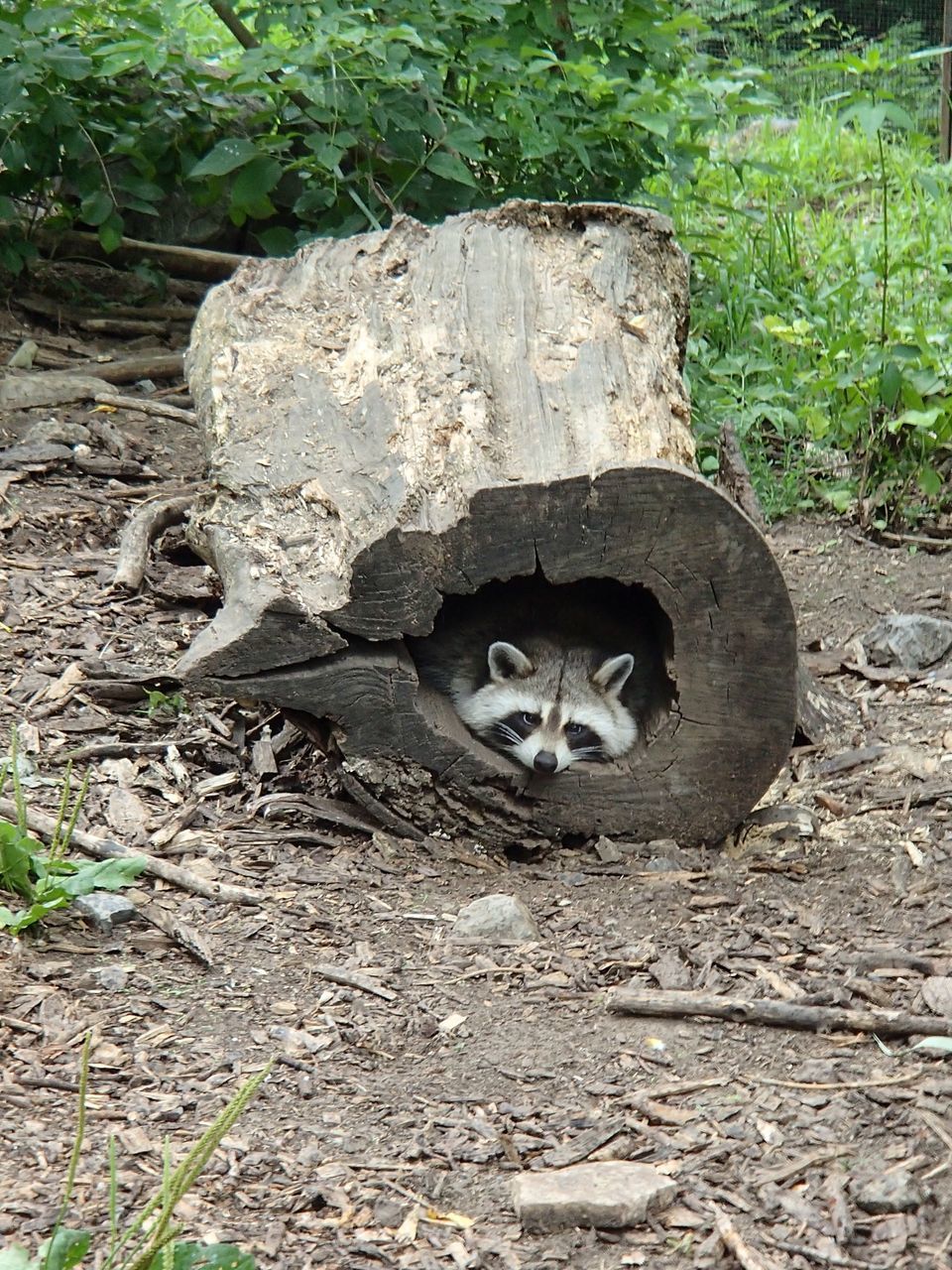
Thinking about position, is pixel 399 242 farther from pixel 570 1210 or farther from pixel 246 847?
pixel 570 1210

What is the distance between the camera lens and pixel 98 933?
10.6 ft

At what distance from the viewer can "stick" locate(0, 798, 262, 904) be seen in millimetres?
3488

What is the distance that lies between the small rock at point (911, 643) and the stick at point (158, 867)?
8.88 ft

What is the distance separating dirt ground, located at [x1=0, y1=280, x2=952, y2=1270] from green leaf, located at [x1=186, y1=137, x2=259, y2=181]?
92.5 inches

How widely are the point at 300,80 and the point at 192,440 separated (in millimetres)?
1799

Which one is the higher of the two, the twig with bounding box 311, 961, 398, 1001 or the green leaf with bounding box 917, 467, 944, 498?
the green leaf with bounding box 917, 467, 944, 498

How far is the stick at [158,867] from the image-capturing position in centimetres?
349

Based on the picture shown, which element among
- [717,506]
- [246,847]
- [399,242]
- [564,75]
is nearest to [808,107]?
[564,75]

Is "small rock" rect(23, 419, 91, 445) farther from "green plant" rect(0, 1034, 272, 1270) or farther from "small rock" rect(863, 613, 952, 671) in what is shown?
"green plant" rect(0, 1034, 272, 1270)

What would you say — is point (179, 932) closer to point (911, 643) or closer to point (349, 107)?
point (911, 643)

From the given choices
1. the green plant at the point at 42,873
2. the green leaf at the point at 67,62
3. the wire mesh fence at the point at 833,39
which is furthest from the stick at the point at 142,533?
the wire mesh fence at the point at 833,39

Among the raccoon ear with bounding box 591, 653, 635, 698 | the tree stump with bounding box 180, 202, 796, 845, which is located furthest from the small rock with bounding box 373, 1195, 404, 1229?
the raccoon ear with bounding box 591, 653, 635, 698

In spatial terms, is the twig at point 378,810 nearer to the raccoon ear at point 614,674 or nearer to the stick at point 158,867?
the stick at point 158,867

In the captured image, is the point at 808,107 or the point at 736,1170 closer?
the point at 736,1170
